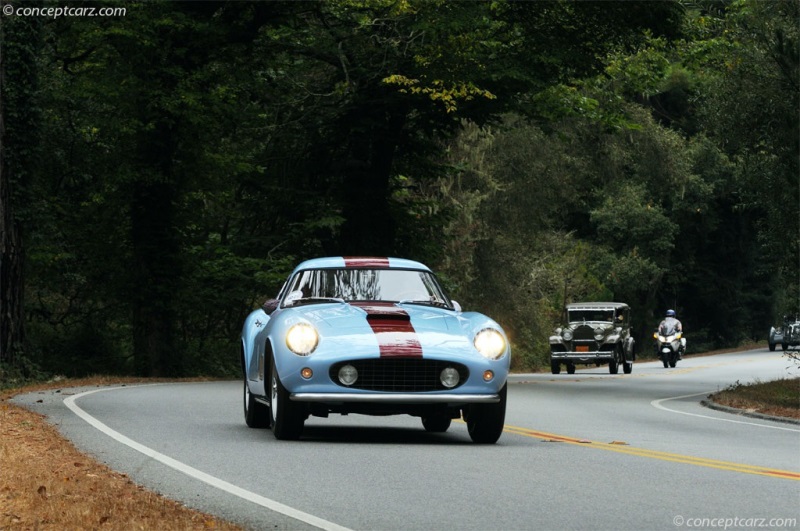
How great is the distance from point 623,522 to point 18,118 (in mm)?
21186

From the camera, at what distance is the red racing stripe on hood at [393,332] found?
12797 mm

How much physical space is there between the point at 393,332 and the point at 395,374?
40 cm

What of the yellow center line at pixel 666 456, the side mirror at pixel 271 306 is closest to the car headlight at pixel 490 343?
the yellow center line at pixel 666 456

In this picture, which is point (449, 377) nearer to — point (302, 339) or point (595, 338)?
point (302, 339)

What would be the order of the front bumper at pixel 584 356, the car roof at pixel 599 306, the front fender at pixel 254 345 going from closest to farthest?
the front fender at pixel 254 345, the front bumper at pixel 584 356, the car roof at pixel 599 306

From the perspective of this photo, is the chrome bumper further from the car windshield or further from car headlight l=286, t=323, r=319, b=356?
the car windshield

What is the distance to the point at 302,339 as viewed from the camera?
12961mm

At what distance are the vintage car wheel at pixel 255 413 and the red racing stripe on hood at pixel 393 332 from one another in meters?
2.02

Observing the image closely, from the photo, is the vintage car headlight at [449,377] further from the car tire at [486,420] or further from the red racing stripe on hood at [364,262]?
the red racing stripe on hood at [364,262]

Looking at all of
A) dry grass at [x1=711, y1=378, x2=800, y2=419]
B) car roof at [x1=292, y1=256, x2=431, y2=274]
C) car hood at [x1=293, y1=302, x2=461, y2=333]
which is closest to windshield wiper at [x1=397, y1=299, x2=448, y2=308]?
car hood at [x1=293, y1=302, x2=461, y2=333]

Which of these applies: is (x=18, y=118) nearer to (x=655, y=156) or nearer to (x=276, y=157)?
(x=276, y=157)

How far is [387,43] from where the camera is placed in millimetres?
32125

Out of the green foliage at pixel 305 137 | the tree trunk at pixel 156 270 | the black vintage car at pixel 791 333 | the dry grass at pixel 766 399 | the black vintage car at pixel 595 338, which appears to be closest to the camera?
the dry grass at pixel 766 399

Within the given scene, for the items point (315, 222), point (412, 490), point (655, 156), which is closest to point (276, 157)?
point (315, 222)
